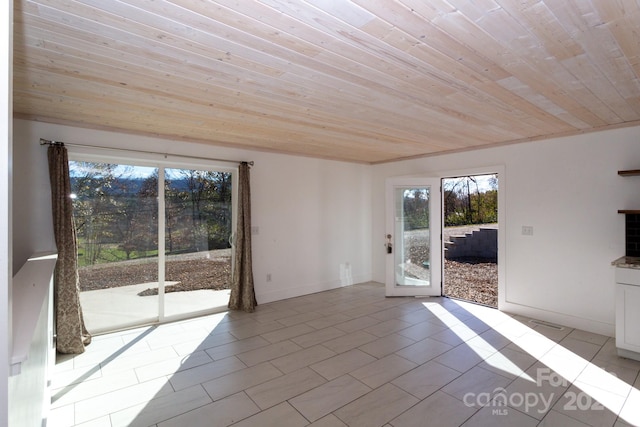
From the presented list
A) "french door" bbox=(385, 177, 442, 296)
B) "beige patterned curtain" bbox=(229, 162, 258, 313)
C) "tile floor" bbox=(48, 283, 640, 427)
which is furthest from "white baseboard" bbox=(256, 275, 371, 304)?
"french door" bbox=(385, 177, 442, 296)

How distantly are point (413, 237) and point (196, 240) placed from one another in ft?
11.4

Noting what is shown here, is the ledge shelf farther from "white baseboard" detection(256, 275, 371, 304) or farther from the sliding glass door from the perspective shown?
the sliding glass door

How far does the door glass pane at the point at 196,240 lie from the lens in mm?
4180

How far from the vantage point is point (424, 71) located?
6.95ft

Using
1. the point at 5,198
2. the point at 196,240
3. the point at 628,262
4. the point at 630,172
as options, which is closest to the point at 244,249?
the point at 196,240

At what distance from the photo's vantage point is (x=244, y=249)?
4.50 m

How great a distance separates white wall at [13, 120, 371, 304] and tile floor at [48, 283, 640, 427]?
1.20 metres

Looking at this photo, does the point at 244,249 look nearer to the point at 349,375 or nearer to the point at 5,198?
the point at 349,375

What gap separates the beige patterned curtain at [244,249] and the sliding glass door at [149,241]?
26cm

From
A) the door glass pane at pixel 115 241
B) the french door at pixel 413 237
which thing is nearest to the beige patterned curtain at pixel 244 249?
the door glass pane at pixel 115 241

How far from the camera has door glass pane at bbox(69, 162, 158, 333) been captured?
11.8 feet

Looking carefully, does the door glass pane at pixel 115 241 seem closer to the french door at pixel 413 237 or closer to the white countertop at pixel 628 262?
the french door at pixel 413 237

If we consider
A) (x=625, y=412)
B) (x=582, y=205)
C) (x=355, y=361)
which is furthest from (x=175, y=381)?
(x=582, y=205)

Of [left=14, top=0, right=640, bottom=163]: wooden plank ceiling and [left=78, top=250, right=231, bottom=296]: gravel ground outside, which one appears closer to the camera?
[left=14, top=0, right=640, bottom=163]: wooden plank ceiling
